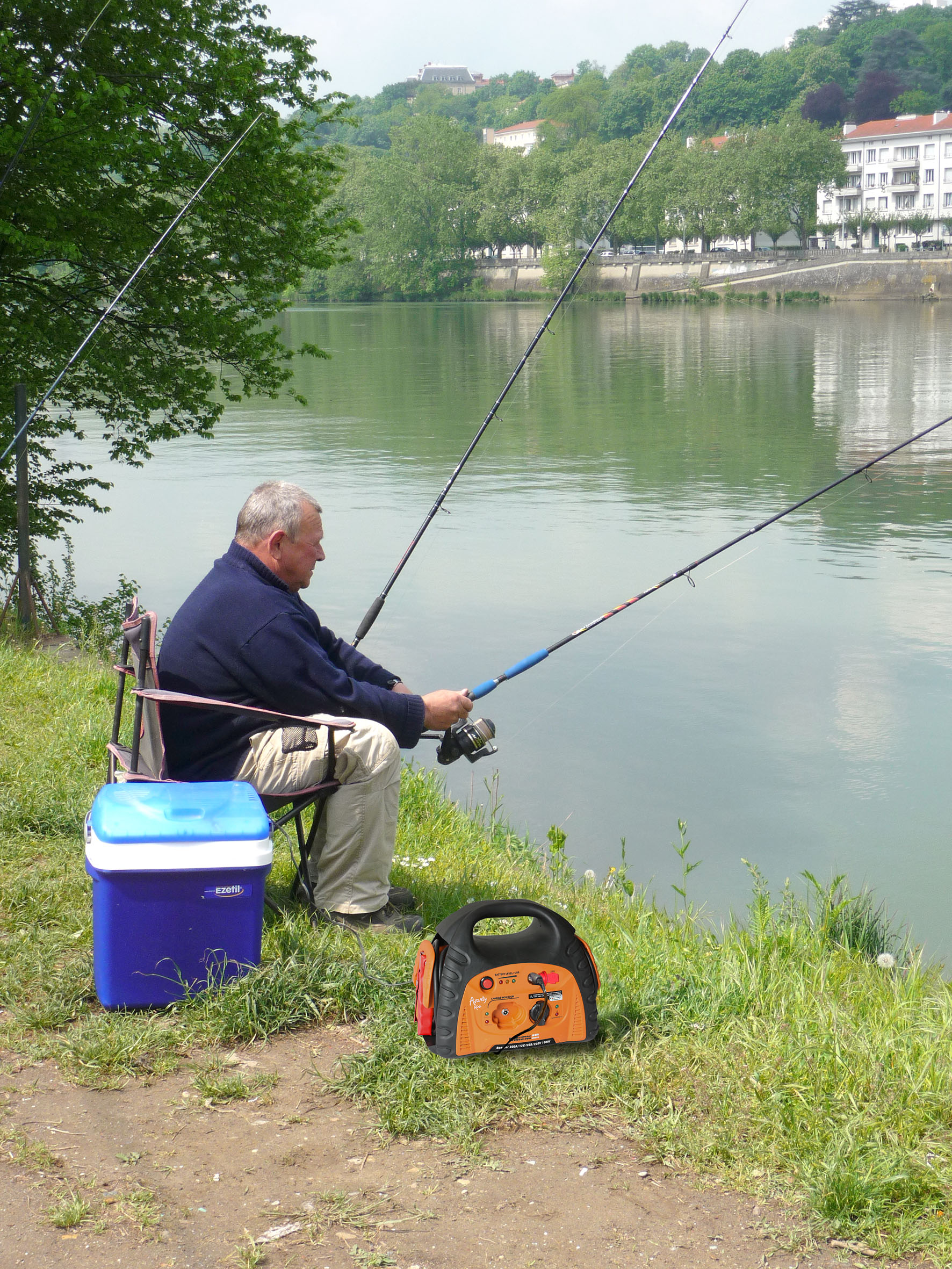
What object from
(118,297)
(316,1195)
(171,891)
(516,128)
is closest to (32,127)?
(118,297)

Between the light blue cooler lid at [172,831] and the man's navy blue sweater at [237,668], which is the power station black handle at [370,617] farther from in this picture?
the light blue cooler lid at [172,831]

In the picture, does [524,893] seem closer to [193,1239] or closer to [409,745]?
[409,745]

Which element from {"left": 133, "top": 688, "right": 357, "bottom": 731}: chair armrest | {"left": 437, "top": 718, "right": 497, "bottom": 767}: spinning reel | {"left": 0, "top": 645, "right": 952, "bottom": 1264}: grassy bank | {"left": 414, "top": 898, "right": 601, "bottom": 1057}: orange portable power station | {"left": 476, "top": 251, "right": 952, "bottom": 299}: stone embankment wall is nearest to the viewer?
{"left": 0, "top": 645, "right": 952, "bottom": 1264}: grassy bank

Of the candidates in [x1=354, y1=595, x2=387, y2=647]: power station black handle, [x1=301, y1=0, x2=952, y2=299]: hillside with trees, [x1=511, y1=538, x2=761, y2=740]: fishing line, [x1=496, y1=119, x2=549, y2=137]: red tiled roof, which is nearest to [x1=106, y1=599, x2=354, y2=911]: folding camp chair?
[x1=354, y1=595, x2=387, y2=647]: power station black handle

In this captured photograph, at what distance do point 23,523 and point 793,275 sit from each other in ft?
201

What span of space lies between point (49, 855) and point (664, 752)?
353 centimetres

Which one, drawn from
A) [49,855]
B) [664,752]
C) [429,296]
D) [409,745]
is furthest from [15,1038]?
[429,296]

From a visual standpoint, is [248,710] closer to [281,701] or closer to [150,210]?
[281,701]

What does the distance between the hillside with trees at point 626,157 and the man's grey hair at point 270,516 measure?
3807mm

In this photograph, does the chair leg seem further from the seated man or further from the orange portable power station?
the orange portable power station

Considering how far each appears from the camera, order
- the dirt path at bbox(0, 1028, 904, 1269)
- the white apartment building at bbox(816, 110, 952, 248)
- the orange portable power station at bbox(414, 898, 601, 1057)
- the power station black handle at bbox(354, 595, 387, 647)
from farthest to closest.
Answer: the white apartment building at bbox(816, 110, 952, 248), the power station black handle at bbox(354, 595, 387, 647), the orange portable power station at bbox(414, 898, 601, 1057), the dirt path at bbox(0, 1028, 904, 1269)

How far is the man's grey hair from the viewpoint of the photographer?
3443 millimetres

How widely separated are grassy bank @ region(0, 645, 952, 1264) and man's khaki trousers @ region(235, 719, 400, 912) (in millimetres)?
144

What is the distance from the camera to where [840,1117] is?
2.45m
